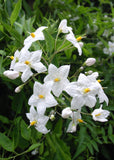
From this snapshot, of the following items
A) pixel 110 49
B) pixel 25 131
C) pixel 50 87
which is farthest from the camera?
pixel 110 49

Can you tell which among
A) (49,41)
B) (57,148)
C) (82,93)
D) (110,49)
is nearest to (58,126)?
(57,148)

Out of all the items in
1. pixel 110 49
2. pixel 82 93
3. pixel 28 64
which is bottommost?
pixel 110 49

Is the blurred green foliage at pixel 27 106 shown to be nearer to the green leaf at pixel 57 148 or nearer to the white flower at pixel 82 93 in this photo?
the green leaf at pixel 57 148

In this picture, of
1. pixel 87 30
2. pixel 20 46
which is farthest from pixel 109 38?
pixel 20 46

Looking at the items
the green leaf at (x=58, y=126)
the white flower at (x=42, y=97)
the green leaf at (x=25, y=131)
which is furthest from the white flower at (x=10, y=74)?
the green leaf at (x=58, y=126)

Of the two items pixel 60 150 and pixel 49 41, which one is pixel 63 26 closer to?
pixel 49 41

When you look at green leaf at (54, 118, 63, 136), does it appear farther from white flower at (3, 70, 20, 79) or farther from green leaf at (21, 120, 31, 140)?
white flower at (3, 70, 20, 79)
